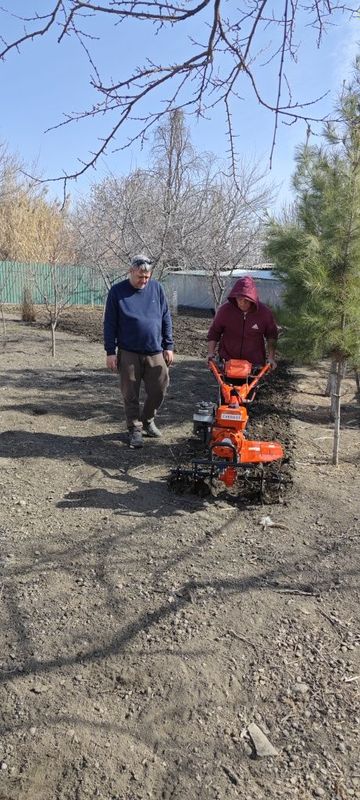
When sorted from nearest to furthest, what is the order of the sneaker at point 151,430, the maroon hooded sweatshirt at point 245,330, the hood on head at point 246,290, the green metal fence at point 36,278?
Answer: the hood on head at point 246,290 < the maroon hooded sweatshirt at point 245,330 < the sneaker at point 151,430 < the green metal fence at point 36,278

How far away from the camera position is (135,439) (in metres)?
5.38

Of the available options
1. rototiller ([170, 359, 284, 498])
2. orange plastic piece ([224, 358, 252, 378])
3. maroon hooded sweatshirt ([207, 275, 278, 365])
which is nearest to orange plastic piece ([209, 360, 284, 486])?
rototiller ([170, 359, 284, 498])

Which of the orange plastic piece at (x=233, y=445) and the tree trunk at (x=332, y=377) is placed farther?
the tree trunk at (x=332, y=377)

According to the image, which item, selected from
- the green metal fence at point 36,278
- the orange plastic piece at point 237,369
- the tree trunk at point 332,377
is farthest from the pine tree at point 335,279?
the green metal fence at point 36,278

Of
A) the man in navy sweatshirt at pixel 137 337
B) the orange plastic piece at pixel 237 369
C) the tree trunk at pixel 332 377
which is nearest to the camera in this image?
the orange plastic piece at pixel 237 369

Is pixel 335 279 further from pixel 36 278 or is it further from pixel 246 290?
pixel 36 278

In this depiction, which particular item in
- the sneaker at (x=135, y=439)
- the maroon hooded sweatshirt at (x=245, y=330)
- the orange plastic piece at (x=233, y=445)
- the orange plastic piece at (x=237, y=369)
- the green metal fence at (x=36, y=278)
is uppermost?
the green metal fence at (x=36, y=278)

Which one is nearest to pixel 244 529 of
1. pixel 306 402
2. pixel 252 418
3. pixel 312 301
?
pixel 312 301

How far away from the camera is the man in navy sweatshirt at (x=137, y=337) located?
201 inches

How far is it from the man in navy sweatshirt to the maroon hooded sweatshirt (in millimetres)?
550

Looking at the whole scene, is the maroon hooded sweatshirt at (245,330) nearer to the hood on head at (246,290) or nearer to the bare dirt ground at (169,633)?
the hood on head at (246,290)

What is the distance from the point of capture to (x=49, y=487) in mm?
4414

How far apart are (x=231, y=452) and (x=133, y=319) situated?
68.9 inches

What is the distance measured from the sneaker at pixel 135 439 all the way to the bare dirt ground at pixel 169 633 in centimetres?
8
